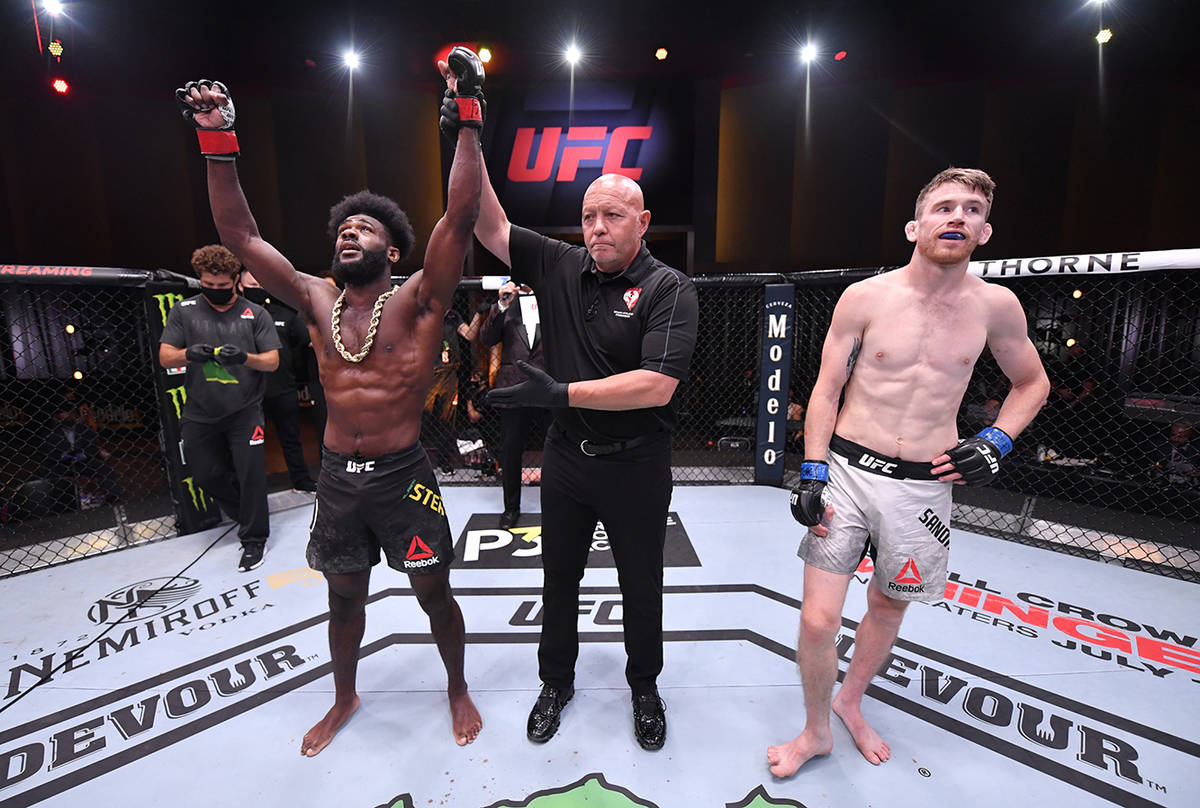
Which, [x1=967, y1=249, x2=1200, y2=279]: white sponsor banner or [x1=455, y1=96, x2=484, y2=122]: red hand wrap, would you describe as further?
[x1=967, y1=249, x2=1200, y2=279]: white sponsor banner

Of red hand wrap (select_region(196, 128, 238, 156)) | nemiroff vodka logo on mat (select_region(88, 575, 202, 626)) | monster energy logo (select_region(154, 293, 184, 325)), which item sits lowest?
nemiroff vodka logo on mat (select_region(88, 575, 202, 626))

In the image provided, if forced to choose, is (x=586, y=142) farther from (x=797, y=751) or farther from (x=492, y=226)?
(x=797, y=751)

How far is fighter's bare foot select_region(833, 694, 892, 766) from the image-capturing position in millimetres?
1702

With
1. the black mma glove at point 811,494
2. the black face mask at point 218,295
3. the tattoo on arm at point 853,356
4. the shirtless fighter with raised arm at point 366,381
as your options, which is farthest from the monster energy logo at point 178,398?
the tattoo on arm at point 853,356

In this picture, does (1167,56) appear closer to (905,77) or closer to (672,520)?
(905,77)

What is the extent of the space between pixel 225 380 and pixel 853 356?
11.0 feet

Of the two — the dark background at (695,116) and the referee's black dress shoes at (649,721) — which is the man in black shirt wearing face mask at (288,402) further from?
the referee's black dress shoes at (649,721)

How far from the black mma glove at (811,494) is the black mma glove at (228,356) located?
294 centimetres

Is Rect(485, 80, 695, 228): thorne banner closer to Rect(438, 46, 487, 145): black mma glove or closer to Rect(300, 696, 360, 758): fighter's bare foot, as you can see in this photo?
Rect(438, 46, 487, 145): black mma glove

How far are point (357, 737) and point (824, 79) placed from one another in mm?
7782

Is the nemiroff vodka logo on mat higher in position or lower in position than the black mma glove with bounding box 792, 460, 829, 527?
lower

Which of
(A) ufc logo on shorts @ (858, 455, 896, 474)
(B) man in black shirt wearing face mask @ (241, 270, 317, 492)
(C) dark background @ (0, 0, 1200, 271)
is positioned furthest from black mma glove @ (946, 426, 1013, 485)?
(C) dark background @ (0, 0, 1200, 271)

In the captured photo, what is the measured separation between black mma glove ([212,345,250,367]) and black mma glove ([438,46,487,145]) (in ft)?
7.16

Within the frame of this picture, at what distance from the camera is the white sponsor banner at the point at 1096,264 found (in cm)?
263
